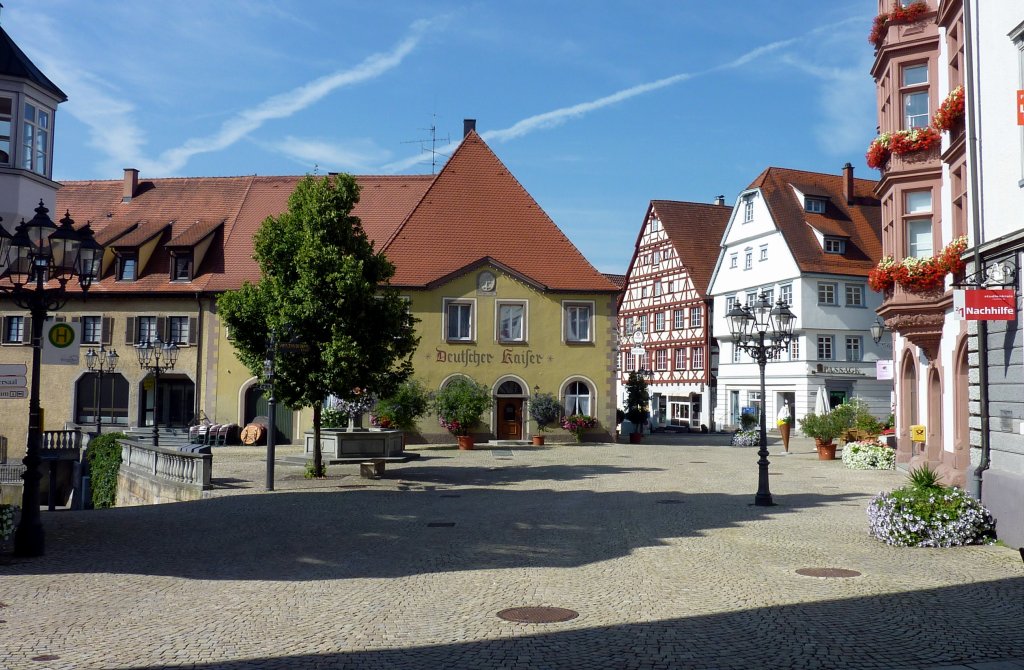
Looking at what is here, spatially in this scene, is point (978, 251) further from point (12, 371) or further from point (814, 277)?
point (814, 277)

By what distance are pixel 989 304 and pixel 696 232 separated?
48596 millimetres

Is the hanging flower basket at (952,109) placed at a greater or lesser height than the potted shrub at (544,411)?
greater

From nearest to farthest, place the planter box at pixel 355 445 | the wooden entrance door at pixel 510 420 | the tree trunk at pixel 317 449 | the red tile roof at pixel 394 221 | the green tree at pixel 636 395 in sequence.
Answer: the tree trunk at pixel 317 449
the planter box at pixel 355 445
the wooden entrance door at pixel 510 420
the red tile roof at pixel 394 221
the green tree at pixel 636 395

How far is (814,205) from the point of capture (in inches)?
2005

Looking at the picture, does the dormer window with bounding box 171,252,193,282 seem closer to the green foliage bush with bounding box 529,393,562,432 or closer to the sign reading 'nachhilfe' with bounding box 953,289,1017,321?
the green foliage bush with bounding box 529,393,562,432

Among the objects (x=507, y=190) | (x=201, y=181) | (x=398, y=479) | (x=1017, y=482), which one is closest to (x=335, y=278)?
(x=398, y=479)

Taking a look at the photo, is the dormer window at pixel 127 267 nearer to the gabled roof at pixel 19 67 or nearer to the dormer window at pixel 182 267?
the dormer window at pixel 182 267

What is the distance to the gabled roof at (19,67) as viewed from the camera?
16.5m

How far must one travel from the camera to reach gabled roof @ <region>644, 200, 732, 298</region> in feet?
192

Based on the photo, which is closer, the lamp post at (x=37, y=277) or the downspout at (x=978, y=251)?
the lamp post at (x=37, y=277)

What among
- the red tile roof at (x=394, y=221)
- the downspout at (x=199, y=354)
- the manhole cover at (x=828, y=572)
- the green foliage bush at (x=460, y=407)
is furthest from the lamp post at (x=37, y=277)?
the downspout at (x=199, y=354)

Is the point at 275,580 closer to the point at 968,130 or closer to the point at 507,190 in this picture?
the point at 968,130

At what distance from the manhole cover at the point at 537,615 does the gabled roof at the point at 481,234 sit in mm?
30022

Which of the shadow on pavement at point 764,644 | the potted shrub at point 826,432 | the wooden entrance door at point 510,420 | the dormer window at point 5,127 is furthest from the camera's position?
the wooden entrance door at point 510,420
